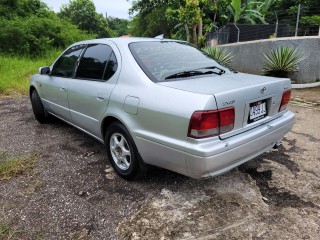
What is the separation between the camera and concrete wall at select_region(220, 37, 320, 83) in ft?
25.5

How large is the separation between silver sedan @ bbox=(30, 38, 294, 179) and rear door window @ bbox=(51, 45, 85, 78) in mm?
83

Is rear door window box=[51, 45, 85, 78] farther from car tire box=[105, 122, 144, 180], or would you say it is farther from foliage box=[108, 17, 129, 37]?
foliage box=[108, 17, 129, 37]

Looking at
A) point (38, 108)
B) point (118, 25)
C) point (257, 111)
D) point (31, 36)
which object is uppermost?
point (118, 25)

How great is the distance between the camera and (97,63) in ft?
11.5

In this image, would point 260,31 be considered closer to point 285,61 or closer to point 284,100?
point 285,61

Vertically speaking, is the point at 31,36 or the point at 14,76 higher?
the point at 31,36

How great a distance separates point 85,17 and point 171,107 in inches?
1769

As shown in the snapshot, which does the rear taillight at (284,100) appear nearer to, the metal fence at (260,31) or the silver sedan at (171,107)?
the silver sedan at (171,107)

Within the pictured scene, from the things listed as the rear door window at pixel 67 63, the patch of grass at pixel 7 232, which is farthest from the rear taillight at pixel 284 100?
the patch of grass at pixel 7 232

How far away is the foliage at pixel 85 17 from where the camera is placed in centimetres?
4297

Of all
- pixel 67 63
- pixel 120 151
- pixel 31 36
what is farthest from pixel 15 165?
pixel 31 36

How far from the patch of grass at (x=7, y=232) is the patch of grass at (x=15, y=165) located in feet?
3.16

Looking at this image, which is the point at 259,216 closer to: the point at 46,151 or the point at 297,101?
the point at 46,151

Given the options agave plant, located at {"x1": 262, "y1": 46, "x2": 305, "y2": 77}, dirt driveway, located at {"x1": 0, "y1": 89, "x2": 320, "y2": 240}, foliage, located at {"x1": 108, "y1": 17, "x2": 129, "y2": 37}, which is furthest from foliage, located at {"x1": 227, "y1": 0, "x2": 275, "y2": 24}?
foliage, located at {"x1": 108, "y1": 17, "x2": 129, "y2": 37}
